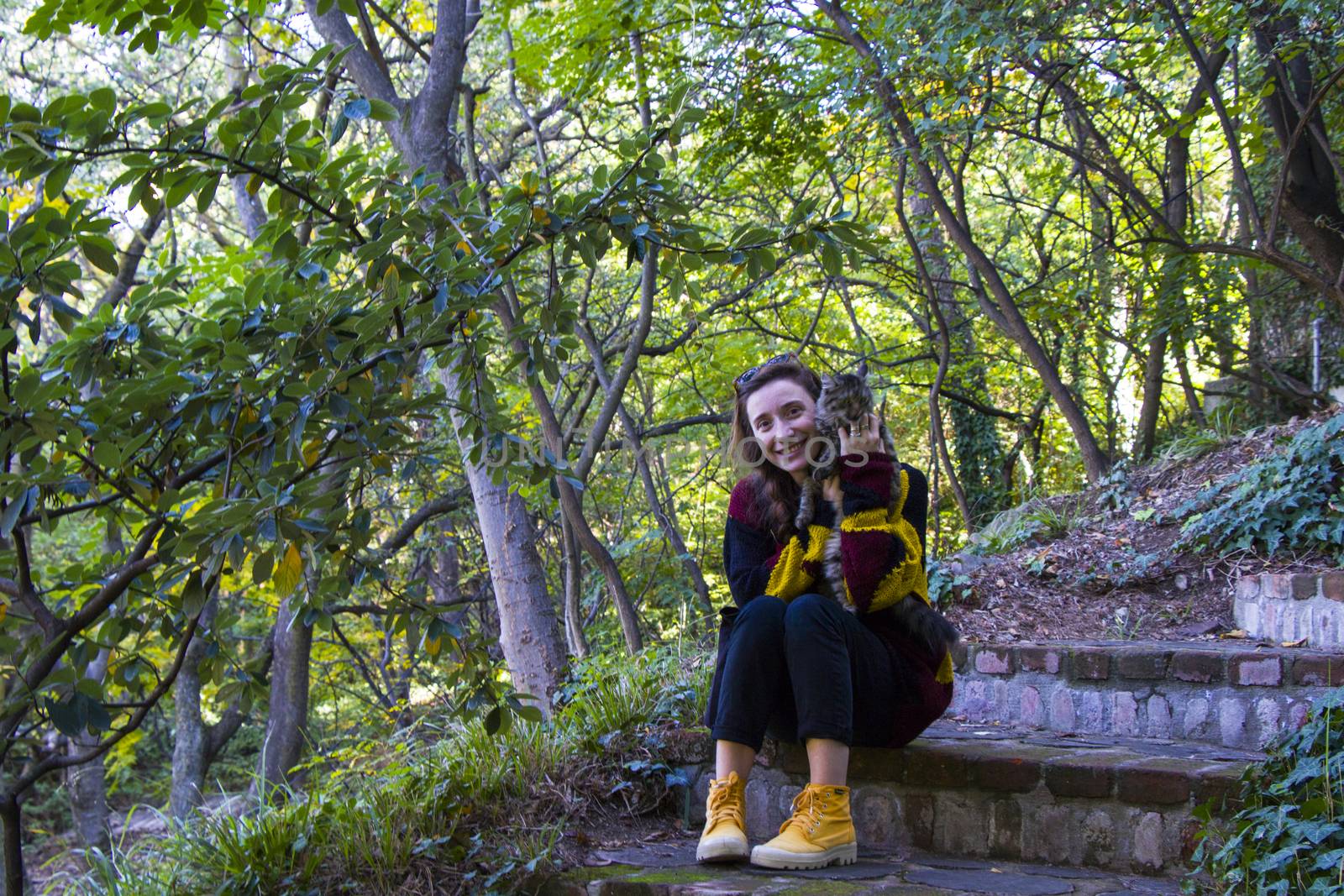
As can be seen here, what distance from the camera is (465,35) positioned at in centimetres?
501

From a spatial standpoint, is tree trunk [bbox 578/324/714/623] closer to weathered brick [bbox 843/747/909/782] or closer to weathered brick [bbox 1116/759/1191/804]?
weathered brick [bbox 843/747/909/782]

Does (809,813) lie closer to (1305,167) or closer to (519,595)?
(519,595)

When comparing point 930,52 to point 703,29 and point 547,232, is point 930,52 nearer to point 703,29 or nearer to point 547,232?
point 703,29

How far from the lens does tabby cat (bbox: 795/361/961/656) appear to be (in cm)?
286

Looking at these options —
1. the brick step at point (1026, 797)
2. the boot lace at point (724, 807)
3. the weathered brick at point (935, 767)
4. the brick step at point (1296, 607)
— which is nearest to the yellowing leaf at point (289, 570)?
the boot lace at point (724, 807)

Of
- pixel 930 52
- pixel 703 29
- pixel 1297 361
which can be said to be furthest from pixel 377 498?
pixel 1297 361

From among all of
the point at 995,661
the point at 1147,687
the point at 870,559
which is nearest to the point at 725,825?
the point at 870,559

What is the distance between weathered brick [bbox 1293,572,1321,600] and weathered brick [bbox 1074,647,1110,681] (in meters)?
0.90

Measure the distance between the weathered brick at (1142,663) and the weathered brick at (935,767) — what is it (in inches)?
41.2

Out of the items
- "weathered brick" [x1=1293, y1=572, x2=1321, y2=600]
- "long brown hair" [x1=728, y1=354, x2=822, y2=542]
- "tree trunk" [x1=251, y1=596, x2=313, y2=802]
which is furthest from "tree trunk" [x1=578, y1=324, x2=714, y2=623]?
"tree trunk" [x1=251, y1=596, x2=313, y2=802]

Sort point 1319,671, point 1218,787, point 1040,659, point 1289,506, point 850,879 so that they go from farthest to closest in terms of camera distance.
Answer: point 1289,506
point 1040,659
point 1319,671
point 1218,787
point 850,879

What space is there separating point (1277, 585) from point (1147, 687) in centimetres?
85

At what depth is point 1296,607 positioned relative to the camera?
13.1 feet

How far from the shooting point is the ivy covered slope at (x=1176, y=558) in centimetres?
446
